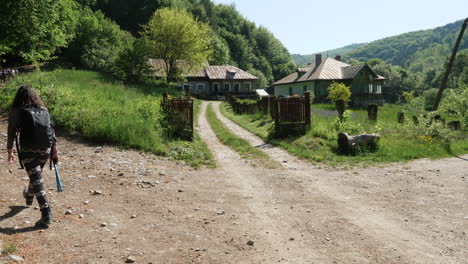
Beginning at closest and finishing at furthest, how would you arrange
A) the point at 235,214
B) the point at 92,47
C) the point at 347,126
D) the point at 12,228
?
the point at 12,228, the point at 235,214, the point at 347,126, the point at 92,47

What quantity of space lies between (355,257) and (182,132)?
8.48 meters

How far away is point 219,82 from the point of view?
170 feet

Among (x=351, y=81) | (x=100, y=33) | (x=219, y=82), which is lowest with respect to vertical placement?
(x=351, y=81)

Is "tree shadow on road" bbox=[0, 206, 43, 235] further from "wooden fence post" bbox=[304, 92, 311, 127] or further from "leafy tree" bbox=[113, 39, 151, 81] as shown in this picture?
"leafy tree" bbox=[113, 39, 151, 81]

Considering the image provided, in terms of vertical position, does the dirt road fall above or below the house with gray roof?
below

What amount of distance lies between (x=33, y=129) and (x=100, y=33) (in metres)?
41.2

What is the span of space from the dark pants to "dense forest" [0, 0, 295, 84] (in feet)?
48.1

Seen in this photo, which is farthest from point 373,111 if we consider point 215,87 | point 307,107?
point 215,87

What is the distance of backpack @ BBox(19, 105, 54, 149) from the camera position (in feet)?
13.4

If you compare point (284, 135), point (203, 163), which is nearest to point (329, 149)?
point (284, 135)

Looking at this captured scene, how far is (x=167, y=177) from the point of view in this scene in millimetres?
6855

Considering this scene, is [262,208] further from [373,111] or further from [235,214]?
[373,111]

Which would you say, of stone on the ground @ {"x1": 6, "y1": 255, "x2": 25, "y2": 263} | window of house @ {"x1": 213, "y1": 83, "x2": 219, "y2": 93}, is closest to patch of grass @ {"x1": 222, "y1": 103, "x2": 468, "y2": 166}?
stone on the ground @ {"x1": 6, "y1": 255, "x2": 25, "y2": 263}

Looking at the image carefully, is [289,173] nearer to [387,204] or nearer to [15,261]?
[387,204]
